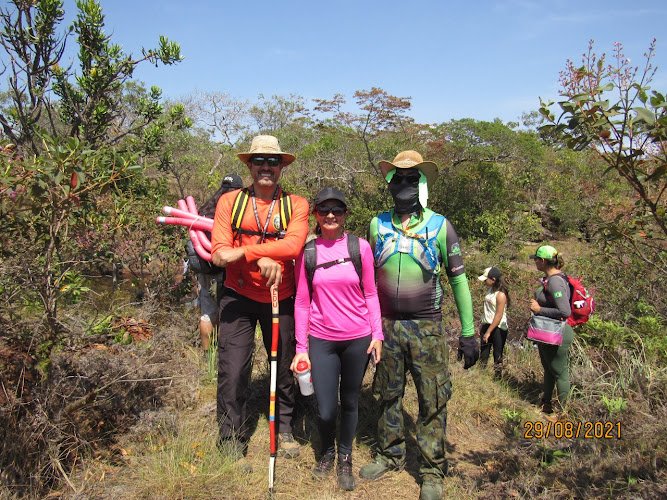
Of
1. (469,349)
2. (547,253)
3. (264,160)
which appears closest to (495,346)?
(547,253)

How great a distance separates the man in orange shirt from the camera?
3.39 metres

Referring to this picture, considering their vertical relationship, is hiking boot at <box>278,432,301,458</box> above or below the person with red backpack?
below

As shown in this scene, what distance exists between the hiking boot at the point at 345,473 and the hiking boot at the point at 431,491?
0.46 m

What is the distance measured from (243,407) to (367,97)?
43.4ft

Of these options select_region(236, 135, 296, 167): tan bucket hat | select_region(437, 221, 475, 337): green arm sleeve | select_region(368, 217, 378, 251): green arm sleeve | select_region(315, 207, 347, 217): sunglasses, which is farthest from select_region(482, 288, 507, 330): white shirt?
select_region(236, 135, 296, 167): tan bucket hat

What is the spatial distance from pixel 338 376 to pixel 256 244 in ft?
3.42

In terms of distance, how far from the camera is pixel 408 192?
3.30 m

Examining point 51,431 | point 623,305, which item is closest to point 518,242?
point 623,305

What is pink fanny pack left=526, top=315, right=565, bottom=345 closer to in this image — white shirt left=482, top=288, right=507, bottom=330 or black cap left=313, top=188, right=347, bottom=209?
white shirt left=482, top=288, right=507, bottom=330

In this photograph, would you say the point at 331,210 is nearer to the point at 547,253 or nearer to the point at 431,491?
the point at 431,491

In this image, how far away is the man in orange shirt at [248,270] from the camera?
133 inches

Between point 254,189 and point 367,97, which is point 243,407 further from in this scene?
point 367,97

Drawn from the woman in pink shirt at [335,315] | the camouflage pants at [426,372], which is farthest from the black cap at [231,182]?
the camouflage pants at [426,372]
